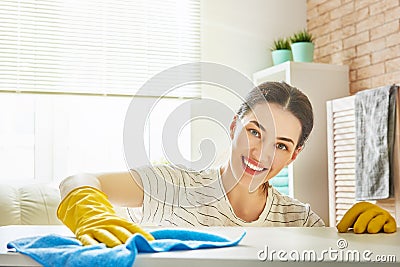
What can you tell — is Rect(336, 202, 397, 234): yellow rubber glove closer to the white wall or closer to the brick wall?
the brick wall

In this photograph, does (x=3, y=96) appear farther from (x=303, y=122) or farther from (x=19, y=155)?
(x=303, y=122)

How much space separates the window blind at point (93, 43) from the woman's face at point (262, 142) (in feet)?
5.54

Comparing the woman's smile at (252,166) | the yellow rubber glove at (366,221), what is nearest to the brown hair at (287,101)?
the woman's smile at (252,166)

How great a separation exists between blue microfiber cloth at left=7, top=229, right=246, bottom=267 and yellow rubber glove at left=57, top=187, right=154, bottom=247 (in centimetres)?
3

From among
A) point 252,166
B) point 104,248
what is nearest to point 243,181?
point 252,166

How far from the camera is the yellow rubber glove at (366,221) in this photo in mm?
1149

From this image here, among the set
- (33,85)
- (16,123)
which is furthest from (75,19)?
(16,123)

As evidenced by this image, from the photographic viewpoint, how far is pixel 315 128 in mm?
A: 3389

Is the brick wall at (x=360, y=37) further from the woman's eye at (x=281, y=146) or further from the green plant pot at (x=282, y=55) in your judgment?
the woman's eye at (x=281, y=146)

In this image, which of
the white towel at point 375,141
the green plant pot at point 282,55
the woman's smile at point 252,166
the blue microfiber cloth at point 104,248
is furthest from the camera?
the green plant pot at point 282,55

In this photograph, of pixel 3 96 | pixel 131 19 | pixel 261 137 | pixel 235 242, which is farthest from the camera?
pixel 131 19

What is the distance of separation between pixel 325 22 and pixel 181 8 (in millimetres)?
914

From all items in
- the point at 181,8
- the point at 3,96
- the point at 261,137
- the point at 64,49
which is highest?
the point at 181,8

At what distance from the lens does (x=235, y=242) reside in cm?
89
